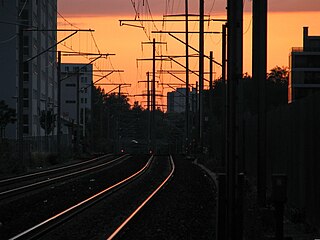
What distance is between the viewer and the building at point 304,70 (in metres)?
140

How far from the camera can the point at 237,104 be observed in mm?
15047

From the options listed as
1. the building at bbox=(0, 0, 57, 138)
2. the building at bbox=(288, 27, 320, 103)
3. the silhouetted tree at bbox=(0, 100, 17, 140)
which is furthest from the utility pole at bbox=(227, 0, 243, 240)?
the building at bbox=(288, 27, 320, 103)

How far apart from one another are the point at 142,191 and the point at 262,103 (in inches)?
362

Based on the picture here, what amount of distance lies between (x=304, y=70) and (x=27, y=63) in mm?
59911

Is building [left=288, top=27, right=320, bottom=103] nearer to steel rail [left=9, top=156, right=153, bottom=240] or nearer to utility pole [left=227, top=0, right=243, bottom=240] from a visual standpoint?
steel rail [left=9, top=156, right=153, bottom=240]

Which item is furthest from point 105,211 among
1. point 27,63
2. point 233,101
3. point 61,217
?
point 27,63

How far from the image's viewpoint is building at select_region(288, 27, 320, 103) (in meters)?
140

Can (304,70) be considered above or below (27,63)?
above

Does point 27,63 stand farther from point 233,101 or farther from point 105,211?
point 233,101

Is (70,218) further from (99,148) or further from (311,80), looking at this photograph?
(311,80)

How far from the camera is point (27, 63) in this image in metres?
104

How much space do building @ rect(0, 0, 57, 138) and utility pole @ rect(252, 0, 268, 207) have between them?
66.9m

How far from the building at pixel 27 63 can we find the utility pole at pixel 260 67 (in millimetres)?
66939

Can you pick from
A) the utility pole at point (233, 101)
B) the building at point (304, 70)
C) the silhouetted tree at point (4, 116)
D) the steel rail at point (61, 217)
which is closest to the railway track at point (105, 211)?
the steel rail at point (61, 217)
